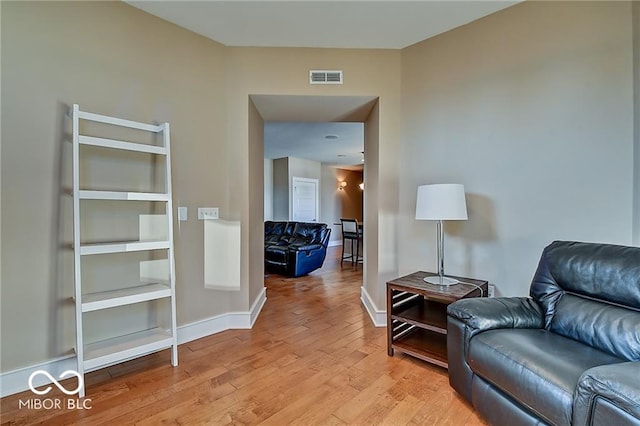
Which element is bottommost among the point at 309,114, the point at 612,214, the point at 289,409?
the point at 289,409

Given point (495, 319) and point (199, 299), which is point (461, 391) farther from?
point (199, 299)

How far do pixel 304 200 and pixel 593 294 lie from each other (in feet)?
22.7

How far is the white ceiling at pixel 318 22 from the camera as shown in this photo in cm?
231

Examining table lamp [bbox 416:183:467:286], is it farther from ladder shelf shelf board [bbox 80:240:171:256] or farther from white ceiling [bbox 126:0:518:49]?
ladder shelf shelf board [bbox 80:240:171:256]

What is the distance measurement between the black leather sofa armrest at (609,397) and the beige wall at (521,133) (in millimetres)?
1272

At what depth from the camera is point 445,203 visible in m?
2.16

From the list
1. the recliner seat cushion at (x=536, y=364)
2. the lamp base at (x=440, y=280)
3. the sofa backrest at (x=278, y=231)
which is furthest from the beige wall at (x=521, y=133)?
the sofa backrest at (x=278, y=231)

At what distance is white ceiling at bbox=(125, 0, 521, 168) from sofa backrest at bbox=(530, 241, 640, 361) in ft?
6.31

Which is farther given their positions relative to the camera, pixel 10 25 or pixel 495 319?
pixel 10 25

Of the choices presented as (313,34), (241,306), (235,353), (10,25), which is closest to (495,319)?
(235,353)

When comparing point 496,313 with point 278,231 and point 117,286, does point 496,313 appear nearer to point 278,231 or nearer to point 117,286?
point 117,286

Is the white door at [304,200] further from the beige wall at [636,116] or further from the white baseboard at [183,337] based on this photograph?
the beige wall at [636,116]

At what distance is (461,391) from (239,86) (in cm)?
296

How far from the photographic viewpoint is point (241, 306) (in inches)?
115
